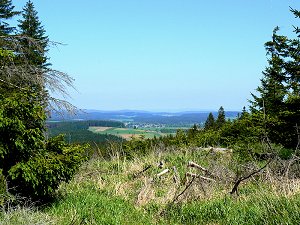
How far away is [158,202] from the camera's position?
7.86 m

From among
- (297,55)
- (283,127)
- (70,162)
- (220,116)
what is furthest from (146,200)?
(220,116)

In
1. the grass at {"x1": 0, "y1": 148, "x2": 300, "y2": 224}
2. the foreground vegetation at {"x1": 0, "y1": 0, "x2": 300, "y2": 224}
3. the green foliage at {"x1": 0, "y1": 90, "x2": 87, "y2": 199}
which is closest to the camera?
the grass at {"x1": 0, "y1": 148, "x2": 300, "y2": 224}

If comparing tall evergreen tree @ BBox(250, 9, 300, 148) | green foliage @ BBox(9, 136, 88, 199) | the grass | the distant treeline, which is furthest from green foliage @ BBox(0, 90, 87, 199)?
tall evergreen tree @ BBox(250, 9, 300, 148)

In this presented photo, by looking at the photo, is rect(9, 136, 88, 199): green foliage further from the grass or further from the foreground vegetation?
the grass

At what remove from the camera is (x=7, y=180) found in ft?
22.5

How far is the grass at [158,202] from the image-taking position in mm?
5590

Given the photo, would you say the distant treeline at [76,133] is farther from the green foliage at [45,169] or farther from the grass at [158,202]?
the grass at [158,202]

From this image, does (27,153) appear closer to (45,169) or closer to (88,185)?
(45,169)

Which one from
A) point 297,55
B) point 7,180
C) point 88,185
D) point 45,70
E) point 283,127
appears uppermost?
point 297,55

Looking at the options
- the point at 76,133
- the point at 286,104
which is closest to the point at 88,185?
the point at 286,104

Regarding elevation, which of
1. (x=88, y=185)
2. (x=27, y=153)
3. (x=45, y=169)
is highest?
(x=27, y=153)

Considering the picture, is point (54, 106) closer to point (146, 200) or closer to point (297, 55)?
point (146, 200)

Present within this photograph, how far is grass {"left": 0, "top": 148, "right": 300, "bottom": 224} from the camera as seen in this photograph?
559 cm

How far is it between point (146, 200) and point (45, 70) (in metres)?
3.89
